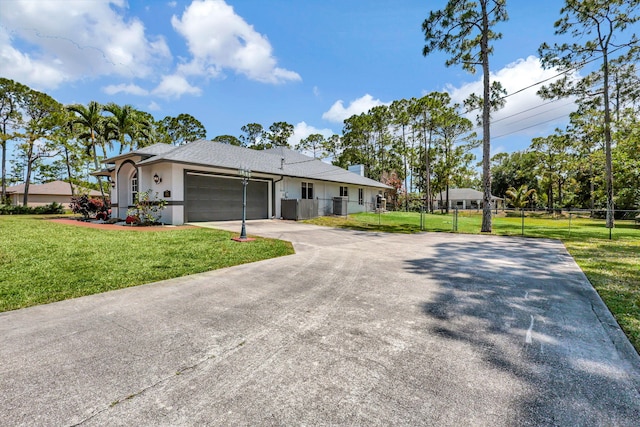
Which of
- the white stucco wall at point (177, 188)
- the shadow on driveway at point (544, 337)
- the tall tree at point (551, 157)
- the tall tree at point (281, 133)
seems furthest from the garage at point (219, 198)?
the tall tree at point (551, 157)

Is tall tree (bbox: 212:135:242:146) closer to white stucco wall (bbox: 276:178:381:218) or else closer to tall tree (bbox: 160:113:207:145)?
tall tree (bbox: 160:113:207:145)

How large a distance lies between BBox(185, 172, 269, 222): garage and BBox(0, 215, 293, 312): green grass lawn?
4872mm

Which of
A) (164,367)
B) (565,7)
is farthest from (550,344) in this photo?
(565,7)

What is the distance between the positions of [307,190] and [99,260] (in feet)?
51.0

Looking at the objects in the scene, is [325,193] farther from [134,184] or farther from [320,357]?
[320,357]

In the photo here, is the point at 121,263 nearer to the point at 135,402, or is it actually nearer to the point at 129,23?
the point at 135,402

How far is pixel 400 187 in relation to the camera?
37.4m

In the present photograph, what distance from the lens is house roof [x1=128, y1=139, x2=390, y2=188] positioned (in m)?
14.1

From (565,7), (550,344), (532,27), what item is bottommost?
(550,344)

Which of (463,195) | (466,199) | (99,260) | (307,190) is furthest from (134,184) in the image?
(463,195)

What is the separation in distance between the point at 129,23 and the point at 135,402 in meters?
11.5

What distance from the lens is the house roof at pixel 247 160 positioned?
14.1m

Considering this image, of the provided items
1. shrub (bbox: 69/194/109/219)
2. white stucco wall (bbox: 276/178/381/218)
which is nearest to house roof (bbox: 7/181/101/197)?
shrub (bbox: 69/194/109/219)

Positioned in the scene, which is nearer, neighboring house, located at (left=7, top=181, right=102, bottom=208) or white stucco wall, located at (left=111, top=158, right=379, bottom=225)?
white stucco wall, located at (left=111, top=158, right=379, bottom=225)
